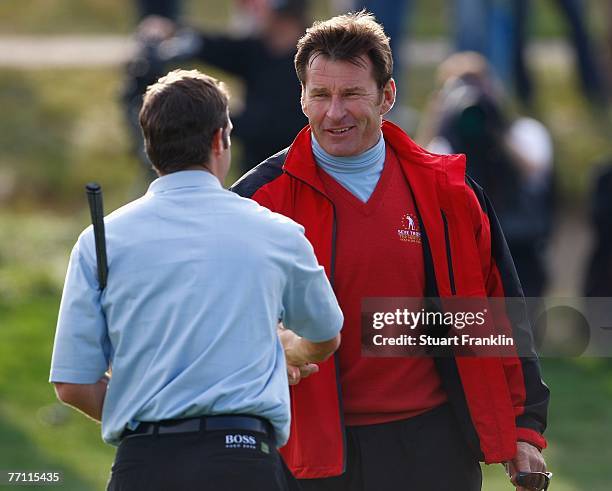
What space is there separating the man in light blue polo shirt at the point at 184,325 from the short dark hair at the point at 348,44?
721 mm

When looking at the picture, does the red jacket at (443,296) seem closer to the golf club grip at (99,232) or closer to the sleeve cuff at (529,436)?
the sleeve cuff at (529,436)

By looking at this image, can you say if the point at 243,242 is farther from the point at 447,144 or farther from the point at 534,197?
the point at 534,197

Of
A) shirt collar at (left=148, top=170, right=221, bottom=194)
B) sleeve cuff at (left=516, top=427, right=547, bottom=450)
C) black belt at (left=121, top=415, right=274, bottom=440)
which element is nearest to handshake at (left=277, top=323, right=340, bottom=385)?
black belt at (left=121, top=415, right=274, bottom=440)

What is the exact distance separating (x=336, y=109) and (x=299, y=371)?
0.77 m

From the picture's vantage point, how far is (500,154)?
26.7 feet

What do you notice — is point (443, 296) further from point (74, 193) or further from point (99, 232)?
point (74, 193)

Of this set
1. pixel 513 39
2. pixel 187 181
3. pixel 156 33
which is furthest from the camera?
pixel 513 39

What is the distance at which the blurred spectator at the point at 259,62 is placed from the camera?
8.69 meters

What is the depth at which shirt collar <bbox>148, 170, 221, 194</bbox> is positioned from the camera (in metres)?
3.45

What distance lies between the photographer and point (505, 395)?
4.13 m

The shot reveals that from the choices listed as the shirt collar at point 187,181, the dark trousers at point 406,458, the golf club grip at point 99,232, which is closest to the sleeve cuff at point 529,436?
the dark trousers at point 406,458

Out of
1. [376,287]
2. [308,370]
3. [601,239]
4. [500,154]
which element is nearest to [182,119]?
[308,370]

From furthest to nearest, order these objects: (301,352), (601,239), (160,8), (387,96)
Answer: (160,8), (601,239), (387,96), (301,352)

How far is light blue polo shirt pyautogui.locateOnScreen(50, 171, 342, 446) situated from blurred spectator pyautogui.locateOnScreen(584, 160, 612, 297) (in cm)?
597
